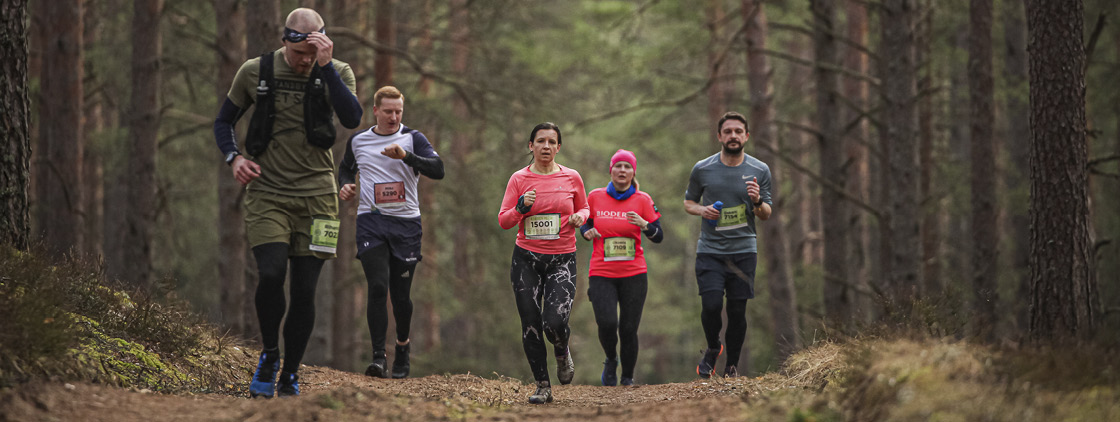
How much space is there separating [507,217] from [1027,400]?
3.69 metres

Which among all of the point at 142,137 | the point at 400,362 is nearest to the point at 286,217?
the point at 400,362

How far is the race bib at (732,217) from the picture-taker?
8.55 meters

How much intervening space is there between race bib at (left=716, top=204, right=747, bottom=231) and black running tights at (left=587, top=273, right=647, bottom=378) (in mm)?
844

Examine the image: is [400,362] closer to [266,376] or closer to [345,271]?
[266,376]

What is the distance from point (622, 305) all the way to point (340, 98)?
3668 millimetres

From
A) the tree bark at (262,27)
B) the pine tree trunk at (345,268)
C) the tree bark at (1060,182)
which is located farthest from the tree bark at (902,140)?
the pine tree trunk at (345,268)

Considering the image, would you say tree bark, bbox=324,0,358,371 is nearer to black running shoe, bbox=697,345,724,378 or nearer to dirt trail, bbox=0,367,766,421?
black running shoe, bbox=697,345,724,378

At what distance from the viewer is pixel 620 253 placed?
8680mm

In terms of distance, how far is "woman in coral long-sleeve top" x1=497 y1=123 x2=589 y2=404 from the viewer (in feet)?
A: 22.5

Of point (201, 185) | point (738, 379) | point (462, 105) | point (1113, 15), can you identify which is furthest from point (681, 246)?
point (738, 379)

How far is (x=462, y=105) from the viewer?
1009 inches

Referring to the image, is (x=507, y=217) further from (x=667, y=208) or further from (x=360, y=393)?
(x=667, y=208)

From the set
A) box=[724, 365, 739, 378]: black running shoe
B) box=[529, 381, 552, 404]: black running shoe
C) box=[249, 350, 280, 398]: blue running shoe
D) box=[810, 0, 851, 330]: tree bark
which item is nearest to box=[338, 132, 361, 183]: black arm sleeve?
box=[249, 350, 280, 398]: blue running shoe

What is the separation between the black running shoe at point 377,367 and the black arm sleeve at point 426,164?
63.7 inches
